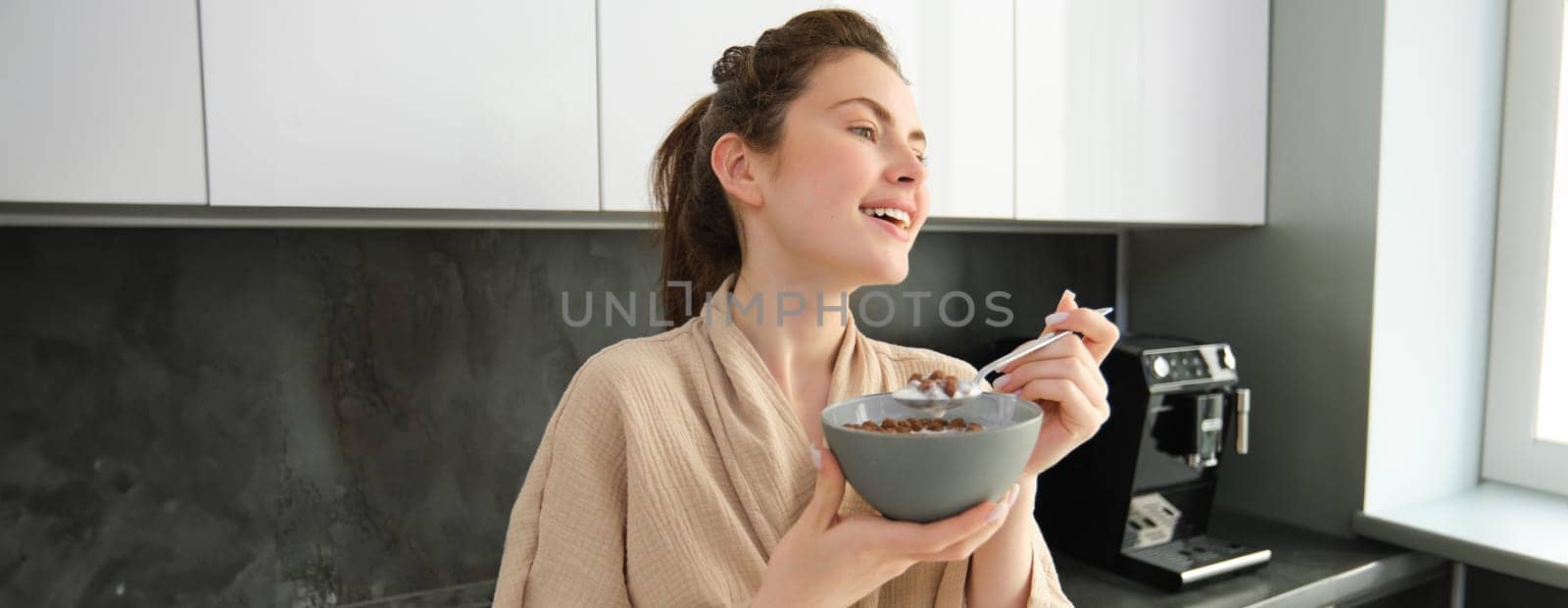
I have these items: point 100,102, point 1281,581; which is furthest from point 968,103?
point 100,102

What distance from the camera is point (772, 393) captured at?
0.85m

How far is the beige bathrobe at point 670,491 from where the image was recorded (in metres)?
0.77

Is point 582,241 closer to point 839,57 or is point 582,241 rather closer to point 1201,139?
point 839,57

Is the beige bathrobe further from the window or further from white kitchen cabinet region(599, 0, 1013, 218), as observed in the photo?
the window

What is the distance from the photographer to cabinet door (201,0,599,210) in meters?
0.90

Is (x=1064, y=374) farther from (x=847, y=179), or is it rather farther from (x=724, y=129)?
(x=724, y=129)

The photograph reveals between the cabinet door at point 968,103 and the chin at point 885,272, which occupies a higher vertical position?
the cabinet door at point 968,103

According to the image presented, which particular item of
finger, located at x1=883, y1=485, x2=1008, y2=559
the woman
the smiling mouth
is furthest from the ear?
finger, located at x1=883, y1=485, x2=1008, y2=559

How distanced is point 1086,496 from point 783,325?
0.88m

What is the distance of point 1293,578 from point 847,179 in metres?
1.13

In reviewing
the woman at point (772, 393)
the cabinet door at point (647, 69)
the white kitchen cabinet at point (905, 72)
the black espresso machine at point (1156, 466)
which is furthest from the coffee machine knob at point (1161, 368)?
the cabinet door at point (647, 69)

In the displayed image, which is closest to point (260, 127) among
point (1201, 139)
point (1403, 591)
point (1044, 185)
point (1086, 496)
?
point (1044, 185)

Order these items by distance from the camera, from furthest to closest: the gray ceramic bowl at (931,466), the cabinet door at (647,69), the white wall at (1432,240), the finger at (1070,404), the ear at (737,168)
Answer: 1. the white wall at (1432,240)
2. the cabinet door at (647,69)
3. the ear at (737,168)
4. the finger at (1070,404)
5. the gray ceramic bowl at (931,466)

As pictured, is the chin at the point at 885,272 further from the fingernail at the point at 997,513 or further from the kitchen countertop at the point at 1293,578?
the kitchen countertop at the point at 1293,578
